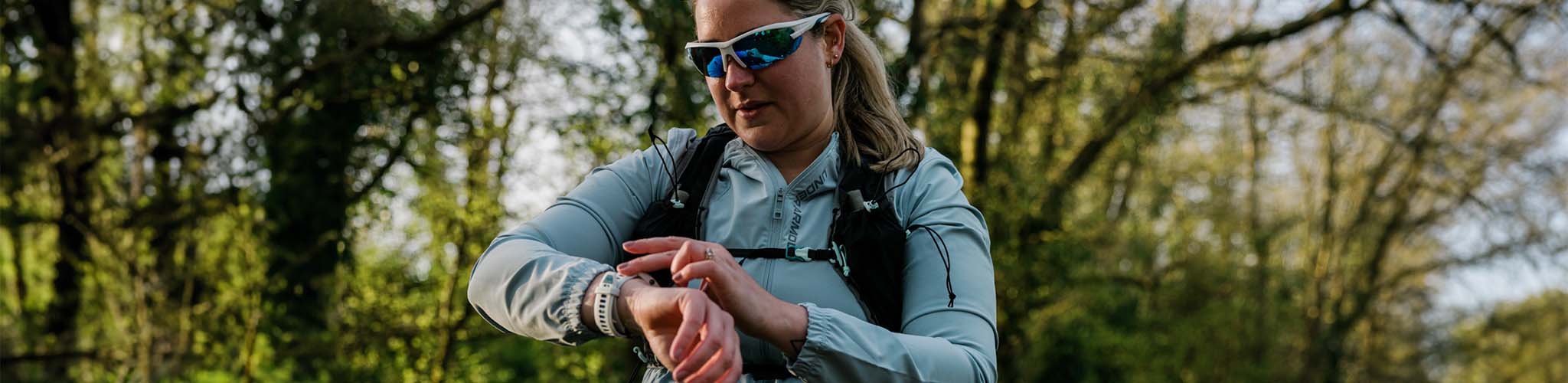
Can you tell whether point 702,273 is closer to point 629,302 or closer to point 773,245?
point 629,302

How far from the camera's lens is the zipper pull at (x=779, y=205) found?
2176 mm

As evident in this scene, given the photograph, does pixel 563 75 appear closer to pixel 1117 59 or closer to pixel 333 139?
pixel 333 139

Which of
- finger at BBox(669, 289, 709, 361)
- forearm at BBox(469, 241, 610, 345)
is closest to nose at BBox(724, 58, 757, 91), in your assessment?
forearm at BBox(469, 241, 610, 345)

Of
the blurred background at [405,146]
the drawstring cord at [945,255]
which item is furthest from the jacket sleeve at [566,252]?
the blurred background at [405,146]

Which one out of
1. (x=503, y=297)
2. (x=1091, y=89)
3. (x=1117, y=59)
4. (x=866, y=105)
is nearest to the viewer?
(x=503, y=297)

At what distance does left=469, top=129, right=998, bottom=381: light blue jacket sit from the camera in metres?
1.86

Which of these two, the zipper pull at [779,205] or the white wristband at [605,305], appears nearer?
the white wristband at [605,305]

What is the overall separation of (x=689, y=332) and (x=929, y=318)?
18.1 inches

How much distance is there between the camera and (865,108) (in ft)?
7.90

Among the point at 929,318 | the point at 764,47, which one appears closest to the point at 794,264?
the point at 929,318

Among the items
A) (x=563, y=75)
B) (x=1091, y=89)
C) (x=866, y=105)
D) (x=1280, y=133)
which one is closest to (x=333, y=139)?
(x=563, y=75)

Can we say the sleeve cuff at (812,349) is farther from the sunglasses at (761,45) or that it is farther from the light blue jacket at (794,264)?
the sunglasses at (761,45)

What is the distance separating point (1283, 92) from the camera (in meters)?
11.8

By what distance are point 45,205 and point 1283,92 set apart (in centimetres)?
989
